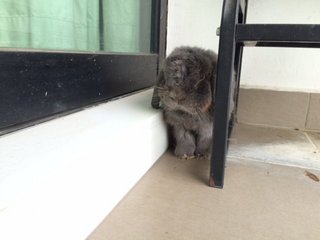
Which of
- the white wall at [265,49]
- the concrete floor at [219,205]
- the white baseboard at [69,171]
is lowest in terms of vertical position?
the concrete floor at [219,205]

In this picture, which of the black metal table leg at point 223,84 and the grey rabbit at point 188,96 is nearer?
the black metal table leg at point 223,84

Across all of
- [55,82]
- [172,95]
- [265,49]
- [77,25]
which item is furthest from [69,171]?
[265,49]

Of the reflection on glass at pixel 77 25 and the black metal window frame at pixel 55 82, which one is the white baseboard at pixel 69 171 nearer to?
the black metal window frame at pixel 55 82

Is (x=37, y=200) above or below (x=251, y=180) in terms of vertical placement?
above

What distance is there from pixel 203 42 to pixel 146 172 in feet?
2.70

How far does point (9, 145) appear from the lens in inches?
20.2

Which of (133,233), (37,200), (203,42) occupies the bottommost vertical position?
(133,233)

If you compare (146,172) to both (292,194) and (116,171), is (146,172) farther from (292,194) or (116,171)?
(292,194)

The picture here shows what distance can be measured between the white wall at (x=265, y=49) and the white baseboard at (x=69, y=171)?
0.74 m

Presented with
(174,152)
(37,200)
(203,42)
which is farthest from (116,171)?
(203,42)

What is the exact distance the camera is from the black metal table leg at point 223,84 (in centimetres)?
68

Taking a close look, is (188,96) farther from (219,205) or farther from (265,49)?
(265,49)

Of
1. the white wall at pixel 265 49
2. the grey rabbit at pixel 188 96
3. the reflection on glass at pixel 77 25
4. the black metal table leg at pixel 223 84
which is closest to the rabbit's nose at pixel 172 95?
the grey rabbit at pixel 188 96

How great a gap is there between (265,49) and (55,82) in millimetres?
1024
